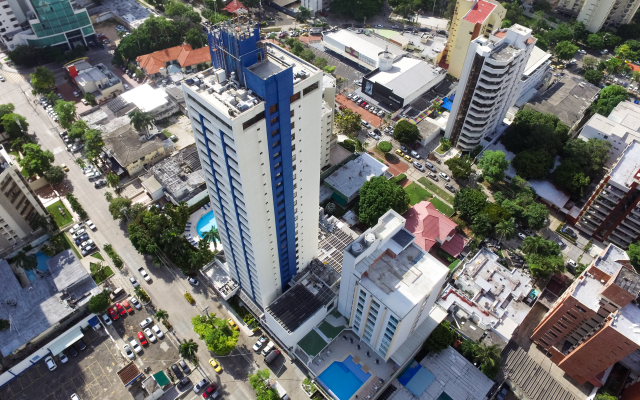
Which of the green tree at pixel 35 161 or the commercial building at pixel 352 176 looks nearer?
the commercial building at pixel 352 176

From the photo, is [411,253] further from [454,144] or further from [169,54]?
[169,54]

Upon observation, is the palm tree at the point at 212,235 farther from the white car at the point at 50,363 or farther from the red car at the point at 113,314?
the white car at the point at 50,363

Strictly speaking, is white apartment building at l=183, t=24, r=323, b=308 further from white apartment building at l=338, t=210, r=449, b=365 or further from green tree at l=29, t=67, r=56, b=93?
green tree at l=29, t=67, r=56, b=93

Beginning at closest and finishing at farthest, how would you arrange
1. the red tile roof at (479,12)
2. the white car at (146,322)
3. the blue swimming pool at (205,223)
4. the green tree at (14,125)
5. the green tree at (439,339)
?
the green tree at (439,339) → the white car at (146,322) → the blue swimming pool at (205,223) → the green tree at (14,125) → the red tile roof at (479,12)

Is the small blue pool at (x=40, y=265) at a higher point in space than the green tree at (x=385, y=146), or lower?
lower

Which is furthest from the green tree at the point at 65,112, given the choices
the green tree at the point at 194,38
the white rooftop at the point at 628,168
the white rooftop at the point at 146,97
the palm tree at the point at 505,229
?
the white rooftop at the point at 628,168

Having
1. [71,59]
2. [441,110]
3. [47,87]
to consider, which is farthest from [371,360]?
[71,59]
